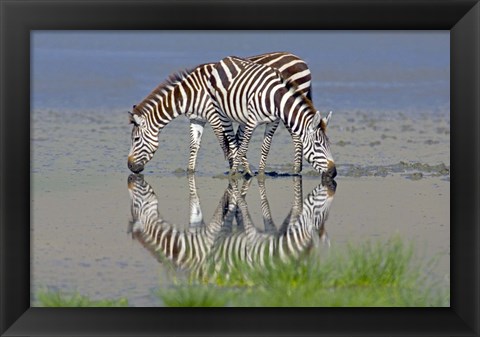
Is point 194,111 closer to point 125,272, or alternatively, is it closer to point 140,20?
point 125,272

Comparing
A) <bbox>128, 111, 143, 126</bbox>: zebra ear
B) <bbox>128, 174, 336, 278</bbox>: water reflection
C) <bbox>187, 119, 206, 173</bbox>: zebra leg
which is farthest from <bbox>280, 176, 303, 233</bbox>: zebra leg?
<bbox>128, 111, 143, 126</bbox>: zebra ear

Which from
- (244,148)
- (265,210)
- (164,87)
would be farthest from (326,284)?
(164,87)

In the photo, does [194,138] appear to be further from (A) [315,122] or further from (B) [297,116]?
(A) [315,122]

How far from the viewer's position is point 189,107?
885 cm

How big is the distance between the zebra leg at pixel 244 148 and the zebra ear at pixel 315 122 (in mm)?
638

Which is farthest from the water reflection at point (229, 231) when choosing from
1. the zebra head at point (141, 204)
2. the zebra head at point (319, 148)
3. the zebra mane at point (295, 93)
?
the zebra mane at point (295, 93)

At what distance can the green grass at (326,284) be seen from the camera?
495 centimetres

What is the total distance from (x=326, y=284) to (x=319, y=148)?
9.98 feet

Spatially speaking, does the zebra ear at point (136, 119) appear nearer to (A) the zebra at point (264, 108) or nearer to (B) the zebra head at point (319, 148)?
(A) the zebra at point (264, 108)

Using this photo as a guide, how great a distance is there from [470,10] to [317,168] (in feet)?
12.7

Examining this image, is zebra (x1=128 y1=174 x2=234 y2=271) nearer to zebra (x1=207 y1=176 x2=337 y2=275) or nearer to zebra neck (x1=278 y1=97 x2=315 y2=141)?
zebra (x1=207 y1=176 x2=337 y2=275)

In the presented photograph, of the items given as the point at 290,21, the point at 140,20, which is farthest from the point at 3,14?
the point at 290,21

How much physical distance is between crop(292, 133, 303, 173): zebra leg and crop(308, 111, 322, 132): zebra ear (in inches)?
12.0

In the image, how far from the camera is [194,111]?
8.87m
